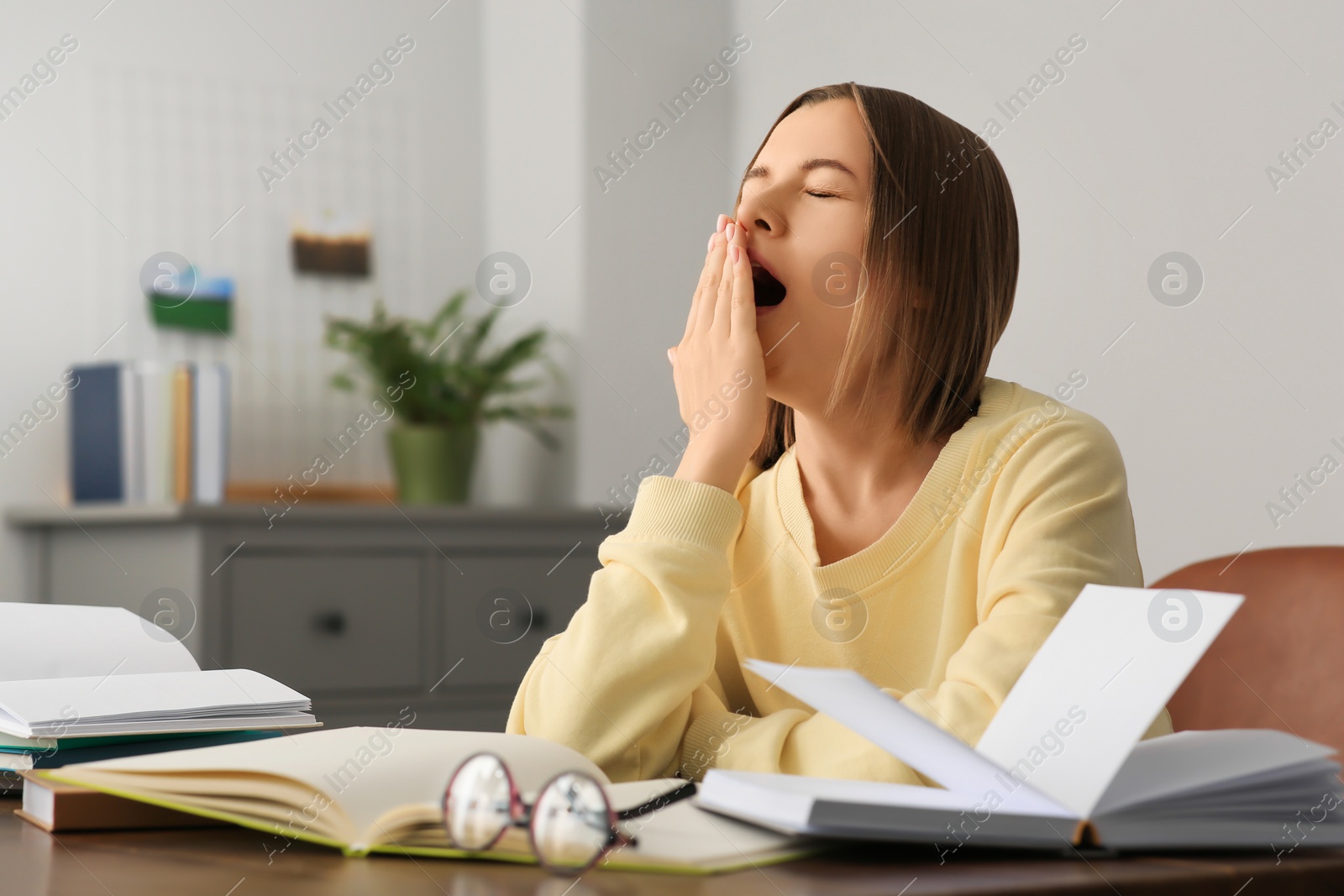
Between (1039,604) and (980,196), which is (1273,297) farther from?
(1039,604)

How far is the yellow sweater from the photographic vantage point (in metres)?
0.81

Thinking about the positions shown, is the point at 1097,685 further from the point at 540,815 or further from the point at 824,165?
the point at 824,165

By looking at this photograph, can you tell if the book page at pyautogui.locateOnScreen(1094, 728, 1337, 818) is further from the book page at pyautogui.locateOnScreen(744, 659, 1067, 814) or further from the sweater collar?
the sweater collar

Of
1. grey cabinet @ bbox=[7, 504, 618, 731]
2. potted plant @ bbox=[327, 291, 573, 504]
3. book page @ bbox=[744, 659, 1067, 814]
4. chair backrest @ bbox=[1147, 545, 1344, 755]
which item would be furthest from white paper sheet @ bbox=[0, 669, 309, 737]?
potted plant @ bbox=[327, 291, 573, 504]

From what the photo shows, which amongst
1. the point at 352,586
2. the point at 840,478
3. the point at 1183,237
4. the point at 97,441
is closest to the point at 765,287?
the point at 840,478

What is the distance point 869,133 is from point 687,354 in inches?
9.5

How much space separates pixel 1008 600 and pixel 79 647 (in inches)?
27.5

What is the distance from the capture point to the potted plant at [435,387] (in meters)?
2.76

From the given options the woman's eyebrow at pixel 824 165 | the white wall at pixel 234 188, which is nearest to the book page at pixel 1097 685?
the woman's eyebrow at pixel 824 165

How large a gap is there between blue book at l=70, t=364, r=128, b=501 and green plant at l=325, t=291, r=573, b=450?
49cm

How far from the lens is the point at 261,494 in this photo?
2838 mm

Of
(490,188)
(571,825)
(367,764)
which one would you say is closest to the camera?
(571,825)

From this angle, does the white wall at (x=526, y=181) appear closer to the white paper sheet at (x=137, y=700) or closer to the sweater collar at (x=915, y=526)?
the sweater collar at (x=915, y=526)

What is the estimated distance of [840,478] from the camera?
3.71ft
